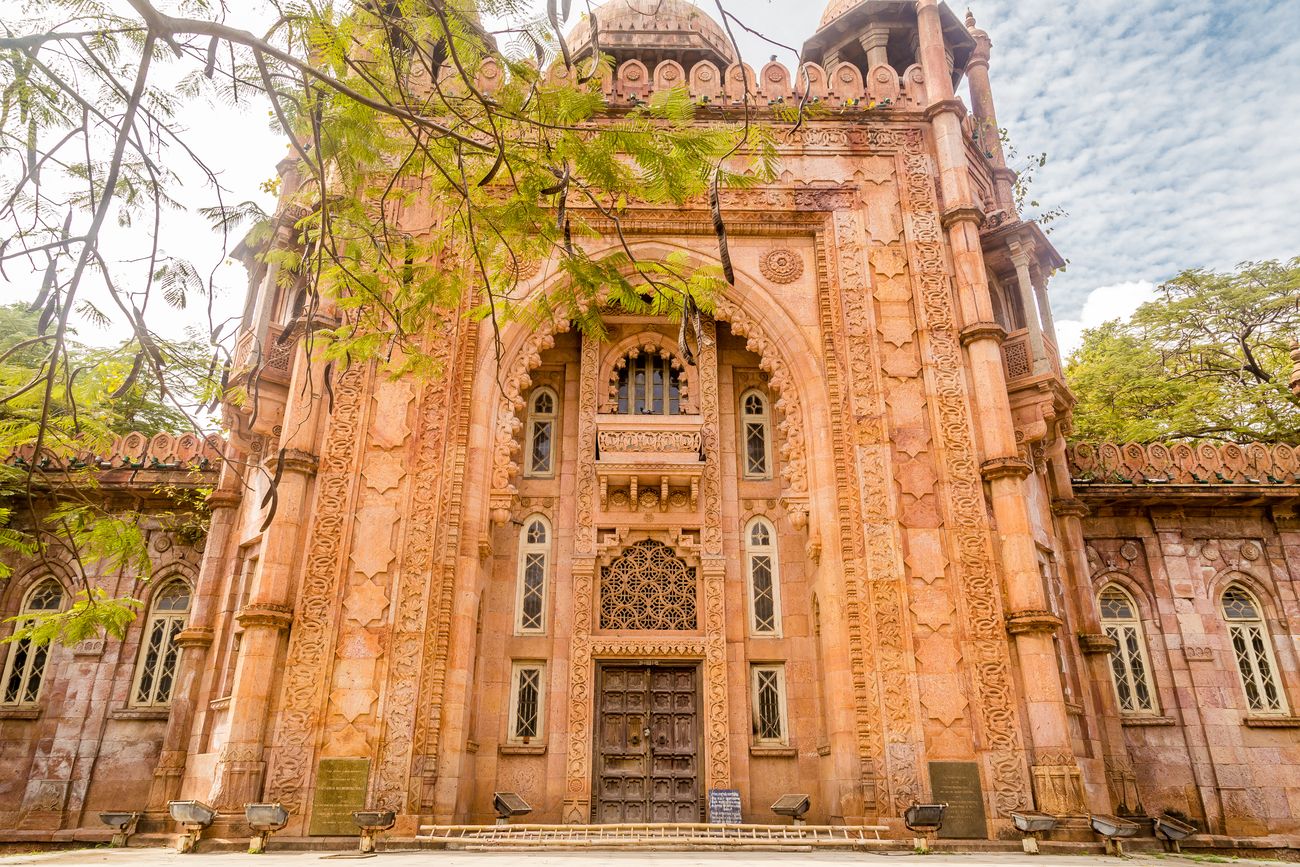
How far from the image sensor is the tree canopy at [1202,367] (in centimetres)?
1847

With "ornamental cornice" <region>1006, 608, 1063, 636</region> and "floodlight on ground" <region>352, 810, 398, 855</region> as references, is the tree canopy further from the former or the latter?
"floodlight on ground" <region>352, 810, 398, 855</region>

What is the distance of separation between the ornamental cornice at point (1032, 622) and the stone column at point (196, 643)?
10.3m

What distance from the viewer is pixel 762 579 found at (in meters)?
12.5

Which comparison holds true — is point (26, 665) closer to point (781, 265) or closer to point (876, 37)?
point (781, 265)

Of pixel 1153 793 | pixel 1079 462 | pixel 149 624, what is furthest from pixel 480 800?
pixel 1079 462

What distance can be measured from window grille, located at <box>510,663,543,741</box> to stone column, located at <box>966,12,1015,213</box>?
37.2 feet

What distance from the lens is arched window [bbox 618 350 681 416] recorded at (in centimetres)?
1344

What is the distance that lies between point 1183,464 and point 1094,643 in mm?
4140

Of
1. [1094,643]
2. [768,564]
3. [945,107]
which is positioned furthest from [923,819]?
[945,107]

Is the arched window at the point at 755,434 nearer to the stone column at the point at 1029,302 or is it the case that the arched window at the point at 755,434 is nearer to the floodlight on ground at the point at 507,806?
the stone column at the point at 1029,302

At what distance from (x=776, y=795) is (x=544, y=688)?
354cm

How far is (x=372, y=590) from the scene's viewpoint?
1038cm

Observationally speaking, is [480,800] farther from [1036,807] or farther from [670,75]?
[670,75]

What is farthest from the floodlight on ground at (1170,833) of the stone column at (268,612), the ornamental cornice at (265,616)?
the ornamental cornice at (265,616)
